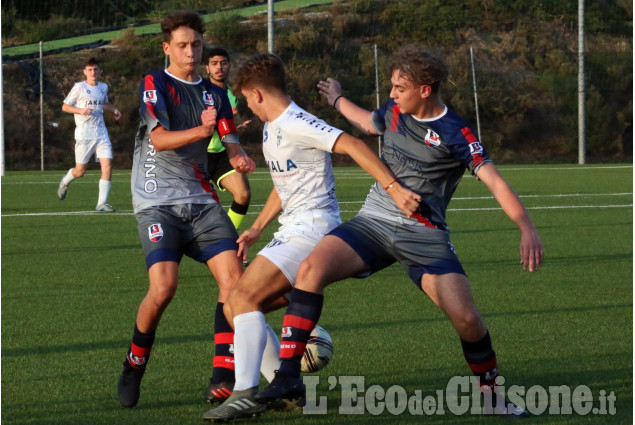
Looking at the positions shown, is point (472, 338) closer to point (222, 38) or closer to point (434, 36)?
point (222, 38)

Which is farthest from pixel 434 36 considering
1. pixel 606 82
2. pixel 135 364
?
pixel 135 364

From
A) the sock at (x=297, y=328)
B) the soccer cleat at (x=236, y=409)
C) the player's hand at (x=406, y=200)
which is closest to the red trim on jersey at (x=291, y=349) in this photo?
the sock at (x=297, y=328)

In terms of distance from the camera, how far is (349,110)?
5.70 metres

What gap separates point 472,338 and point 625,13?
4433cm

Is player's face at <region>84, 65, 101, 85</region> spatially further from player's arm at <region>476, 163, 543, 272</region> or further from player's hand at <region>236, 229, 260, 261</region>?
player's arm at <region>476, 163, 543, 272</region>

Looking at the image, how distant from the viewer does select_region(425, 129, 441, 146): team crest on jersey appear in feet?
16.7

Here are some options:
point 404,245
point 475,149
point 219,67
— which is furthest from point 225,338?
point 219,67

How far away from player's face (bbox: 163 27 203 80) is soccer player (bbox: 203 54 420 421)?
1.91 feet

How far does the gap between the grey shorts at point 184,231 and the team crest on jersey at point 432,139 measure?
1160 millimetres

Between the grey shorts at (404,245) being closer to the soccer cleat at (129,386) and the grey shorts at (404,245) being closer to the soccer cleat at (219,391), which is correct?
the soccer cleat at (219,391)

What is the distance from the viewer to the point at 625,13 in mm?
46469

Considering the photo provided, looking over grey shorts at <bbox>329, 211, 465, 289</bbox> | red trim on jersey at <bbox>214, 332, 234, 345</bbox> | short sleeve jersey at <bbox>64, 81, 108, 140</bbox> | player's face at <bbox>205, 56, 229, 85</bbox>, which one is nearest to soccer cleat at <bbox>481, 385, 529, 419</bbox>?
grey shorts at <bbox>329, 211, 465, 289</bbox>

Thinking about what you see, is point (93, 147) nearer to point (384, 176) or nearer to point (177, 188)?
point (177, 188)

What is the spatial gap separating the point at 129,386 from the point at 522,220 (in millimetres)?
2026
